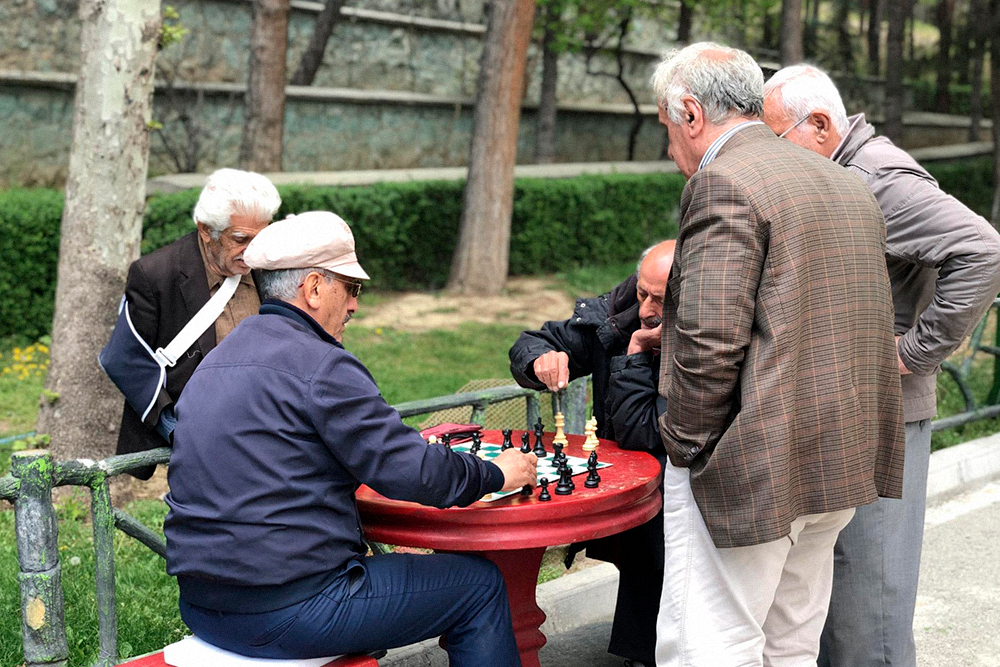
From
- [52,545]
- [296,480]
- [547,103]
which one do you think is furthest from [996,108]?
[52,545]

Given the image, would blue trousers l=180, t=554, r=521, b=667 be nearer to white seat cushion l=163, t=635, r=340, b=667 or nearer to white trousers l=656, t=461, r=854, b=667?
white seat cushion l=163, t=635, r=340, b=667

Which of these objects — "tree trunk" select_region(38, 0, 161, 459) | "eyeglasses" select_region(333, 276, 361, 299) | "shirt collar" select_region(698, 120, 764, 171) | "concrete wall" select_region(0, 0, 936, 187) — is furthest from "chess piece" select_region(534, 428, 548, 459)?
"concrete wall" select_region(0, 0, 936, 187)

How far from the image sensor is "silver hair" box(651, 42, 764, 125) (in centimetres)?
272

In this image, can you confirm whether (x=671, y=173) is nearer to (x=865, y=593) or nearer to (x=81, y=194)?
(x=81, y=194)

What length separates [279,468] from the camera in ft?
8.50

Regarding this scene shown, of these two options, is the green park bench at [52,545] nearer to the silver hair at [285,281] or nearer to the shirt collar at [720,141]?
the silver hair at [285,281]

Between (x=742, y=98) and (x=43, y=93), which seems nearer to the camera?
(x=742, y=98)

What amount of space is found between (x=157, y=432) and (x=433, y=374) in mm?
4669

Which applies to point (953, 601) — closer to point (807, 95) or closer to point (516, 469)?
point (807, 95)

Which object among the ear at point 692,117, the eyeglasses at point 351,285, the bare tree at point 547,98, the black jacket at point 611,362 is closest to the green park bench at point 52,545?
the eyeglasses at point 351,285

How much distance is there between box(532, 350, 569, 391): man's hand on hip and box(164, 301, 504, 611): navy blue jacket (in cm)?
106

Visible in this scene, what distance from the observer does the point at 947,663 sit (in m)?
4.01

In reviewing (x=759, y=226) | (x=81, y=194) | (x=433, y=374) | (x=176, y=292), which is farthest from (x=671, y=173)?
(x=759, y=226)

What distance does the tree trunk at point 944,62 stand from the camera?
26.3m
